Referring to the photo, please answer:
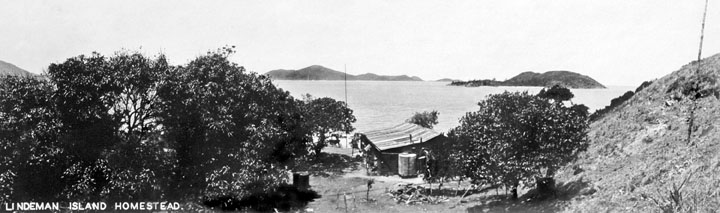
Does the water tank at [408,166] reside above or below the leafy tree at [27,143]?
below

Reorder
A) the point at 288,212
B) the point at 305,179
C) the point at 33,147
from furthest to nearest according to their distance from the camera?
the point at 305,179, the point at 288,212, the point at 33,147

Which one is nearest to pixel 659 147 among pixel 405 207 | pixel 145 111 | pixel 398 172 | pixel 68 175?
pixel 405 207

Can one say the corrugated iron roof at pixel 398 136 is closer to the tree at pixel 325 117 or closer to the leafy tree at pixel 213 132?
the tree at pixel 325 117

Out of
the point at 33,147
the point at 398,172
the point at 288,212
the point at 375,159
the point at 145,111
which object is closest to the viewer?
the point at 33,147

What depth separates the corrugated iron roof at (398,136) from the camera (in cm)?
3689

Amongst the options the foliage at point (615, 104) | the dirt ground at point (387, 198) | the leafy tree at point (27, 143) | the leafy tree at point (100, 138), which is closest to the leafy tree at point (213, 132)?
the leafy tree at point (100, 138)

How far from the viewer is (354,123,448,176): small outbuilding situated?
34625 mm

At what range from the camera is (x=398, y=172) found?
114 feet

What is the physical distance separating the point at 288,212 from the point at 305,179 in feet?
20.9

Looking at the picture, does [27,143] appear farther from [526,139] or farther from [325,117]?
[325,117]

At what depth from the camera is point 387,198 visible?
27.0 m

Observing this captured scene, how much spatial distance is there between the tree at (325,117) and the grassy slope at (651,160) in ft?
76.3

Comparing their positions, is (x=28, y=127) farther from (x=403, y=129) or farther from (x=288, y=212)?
(x=403, y=129)

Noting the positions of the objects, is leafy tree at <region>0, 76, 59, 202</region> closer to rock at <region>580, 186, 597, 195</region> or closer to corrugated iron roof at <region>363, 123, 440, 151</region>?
rock at <region>580, 186, 597, 195</region>
